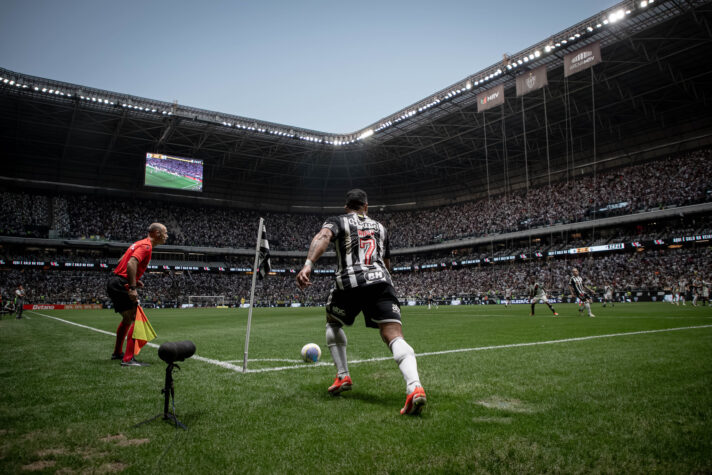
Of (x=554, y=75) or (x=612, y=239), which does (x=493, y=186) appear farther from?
(x=554, y=75)

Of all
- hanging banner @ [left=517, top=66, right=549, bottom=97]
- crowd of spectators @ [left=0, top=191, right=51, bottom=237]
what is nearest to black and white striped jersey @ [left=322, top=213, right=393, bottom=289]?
hanging banner @ [left=517, top=66, right=549, bottom=97]

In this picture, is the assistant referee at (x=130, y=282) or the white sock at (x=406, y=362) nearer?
the white sock at (x=406, y=362)

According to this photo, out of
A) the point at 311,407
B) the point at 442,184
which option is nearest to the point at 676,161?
the point at 442,184

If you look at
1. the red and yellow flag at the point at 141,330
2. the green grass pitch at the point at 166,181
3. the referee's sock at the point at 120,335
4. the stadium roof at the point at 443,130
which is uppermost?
the stadium roof at the point at 443,130

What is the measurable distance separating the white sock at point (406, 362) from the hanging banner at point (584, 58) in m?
26.6

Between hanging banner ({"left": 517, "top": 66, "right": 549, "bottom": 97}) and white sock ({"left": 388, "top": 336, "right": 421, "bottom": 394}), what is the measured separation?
2747 centimetres

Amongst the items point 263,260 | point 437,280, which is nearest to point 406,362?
point 263,260

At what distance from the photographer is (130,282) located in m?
5.90

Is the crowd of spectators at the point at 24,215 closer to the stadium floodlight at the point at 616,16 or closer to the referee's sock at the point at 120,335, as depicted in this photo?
the referee's sock at the point at 120,335

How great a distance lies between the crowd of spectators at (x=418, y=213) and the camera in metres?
39.4

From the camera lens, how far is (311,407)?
3.53 metres

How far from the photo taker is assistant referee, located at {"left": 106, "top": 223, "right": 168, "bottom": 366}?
592 centimetres

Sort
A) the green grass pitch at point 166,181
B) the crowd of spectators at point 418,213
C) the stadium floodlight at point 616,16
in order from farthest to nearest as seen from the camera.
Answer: the green grass pitch at point 166,181, the crowd of spectators at point 418,213, the stadium floodlight at point 616,16

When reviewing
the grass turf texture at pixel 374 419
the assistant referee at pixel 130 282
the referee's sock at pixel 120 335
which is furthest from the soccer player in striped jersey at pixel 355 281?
the referee's sock at pixel 120 335
